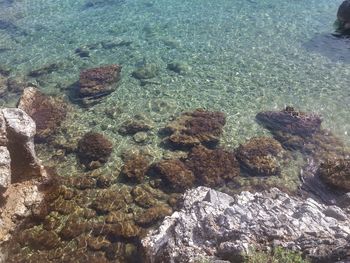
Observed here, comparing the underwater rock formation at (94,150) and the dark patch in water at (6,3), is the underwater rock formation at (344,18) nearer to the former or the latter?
the underwater rock formation at (94,150)

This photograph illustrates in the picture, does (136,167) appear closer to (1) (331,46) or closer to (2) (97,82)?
(2) (97,82)

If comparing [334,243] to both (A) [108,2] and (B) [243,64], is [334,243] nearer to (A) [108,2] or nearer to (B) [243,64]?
(B) [243,64]

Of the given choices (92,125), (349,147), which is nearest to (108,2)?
(92,125)

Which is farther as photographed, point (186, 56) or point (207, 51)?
point (207, 51)

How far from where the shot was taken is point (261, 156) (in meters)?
13.5

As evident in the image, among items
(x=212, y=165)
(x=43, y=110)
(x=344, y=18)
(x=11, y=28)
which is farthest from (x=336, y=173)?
(x=11, y=28)

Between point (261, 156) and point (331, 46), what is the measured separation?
11636 millimetres

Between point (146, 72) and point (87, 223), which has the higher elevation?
point (146, 72)

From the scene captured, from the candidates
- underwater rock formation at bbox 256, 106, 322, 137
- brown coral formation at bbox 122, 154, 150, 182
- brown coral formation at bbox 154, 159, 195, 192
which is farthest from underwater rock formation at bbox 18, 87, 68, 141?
underwater rock formation at bbox 256, 106, 322, 137

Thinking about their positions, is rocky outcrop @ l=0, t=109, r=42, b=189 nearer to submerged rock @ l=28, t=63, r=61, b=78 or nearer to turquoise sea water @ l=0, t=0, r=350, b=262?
turquoise sea water @ l=0, t=0, r=350, b=262

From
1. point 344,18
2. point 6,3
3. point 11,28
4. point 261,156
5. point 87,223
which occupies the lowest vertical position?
point 11,28

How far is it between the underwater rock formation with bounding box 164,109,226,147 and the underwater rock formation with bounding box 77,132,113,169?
2643mm

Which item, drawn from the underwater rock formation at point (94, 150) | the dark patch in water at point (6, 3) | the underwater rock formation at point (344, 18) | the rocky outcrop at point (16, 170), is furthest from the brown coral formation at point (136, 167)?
the dark patch in water at point (6, 3)

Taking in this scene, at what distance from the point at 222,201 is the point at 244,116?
6361 millimetres
